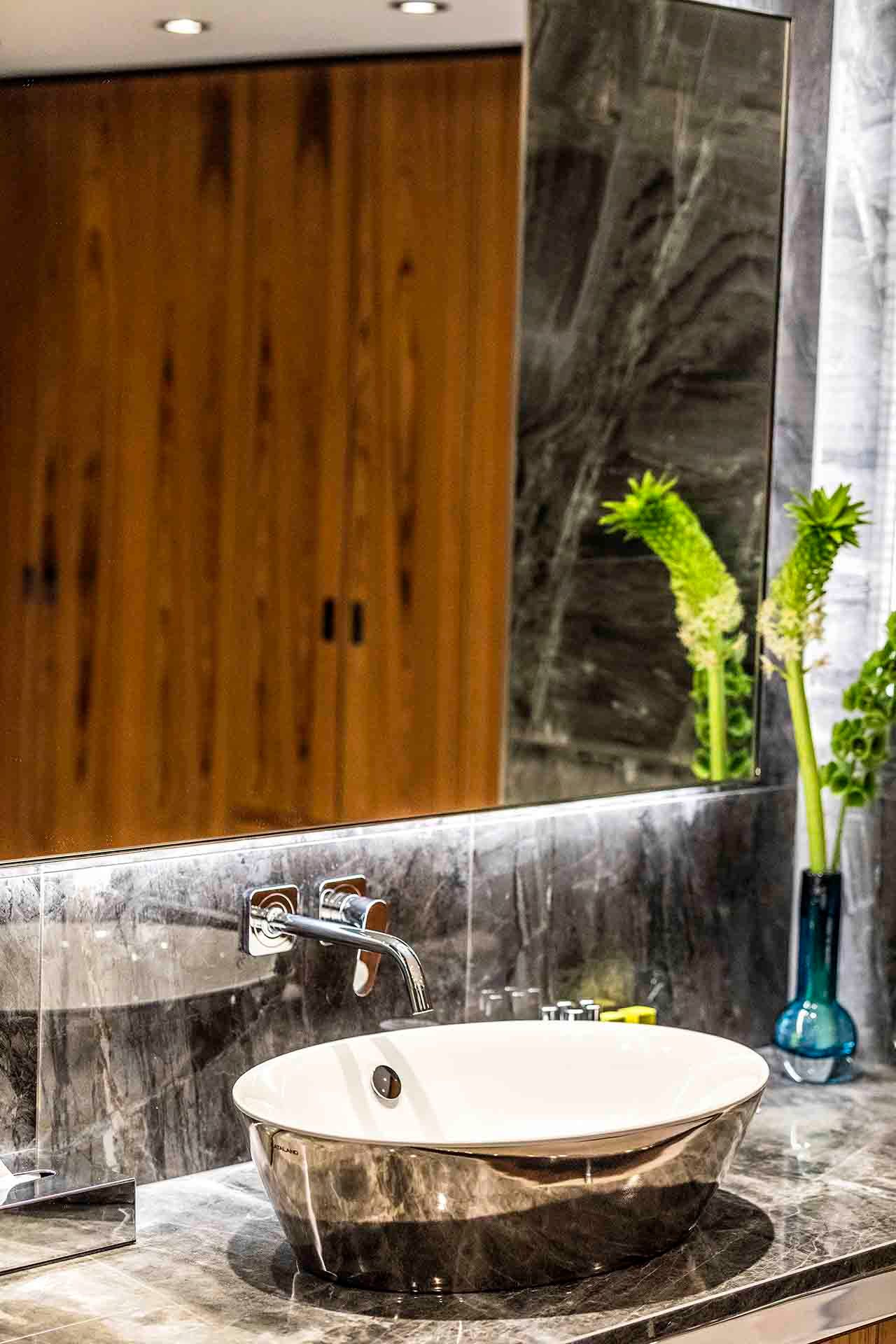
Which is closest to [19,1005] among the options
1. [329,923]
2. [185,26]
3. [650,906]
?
[329,923]

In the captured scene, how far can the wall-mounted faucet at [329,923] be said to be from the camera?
67.6 inches

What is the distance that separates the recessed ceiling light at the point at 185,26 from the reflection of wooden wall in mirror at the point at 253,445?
43mm

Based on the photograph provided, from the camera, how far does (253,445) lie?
1807 millimetres

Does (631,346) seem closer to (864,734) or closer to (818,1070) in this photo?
(864,734)

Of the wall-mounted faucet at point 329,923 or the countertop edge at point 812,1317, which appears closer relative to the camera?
the countertop edge at point 812,1317

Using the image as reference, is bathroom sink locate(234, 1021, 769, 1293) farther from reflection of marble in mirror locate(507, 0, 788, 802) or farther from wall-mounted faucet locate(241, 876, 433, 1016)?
reflection of marble in mirror locate(507, 0, 788, 802)

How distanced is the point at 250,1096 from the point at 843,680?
1.08 metres

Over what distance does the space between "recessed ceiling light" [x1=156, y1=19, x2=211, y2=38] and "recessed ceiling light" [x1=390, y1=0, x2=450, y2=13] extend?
218 mm

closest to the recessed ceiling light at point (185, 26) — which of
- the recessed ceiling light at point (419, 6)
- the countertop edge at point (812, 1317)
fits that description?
the recessed ceiling light at point (419, 6)

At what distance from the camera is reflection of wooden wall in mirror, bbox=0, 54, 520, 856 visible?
1.68 m

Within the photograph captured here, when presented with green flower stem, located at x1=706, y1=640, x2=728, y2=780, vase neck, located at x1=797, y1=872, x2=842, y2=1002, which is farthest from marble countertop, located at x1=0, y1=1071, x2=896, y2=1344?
green flower stem, located at x1=706, y1=640, x2=728, y2=780

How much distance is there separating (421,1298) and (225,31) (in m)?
1.18

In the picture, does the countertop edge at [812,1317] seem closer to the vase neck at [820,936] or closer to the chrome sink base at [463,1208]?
the chrome sink base at [463,1208]

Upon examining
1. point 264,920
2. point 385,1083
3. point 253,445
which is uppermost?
point 253,445
